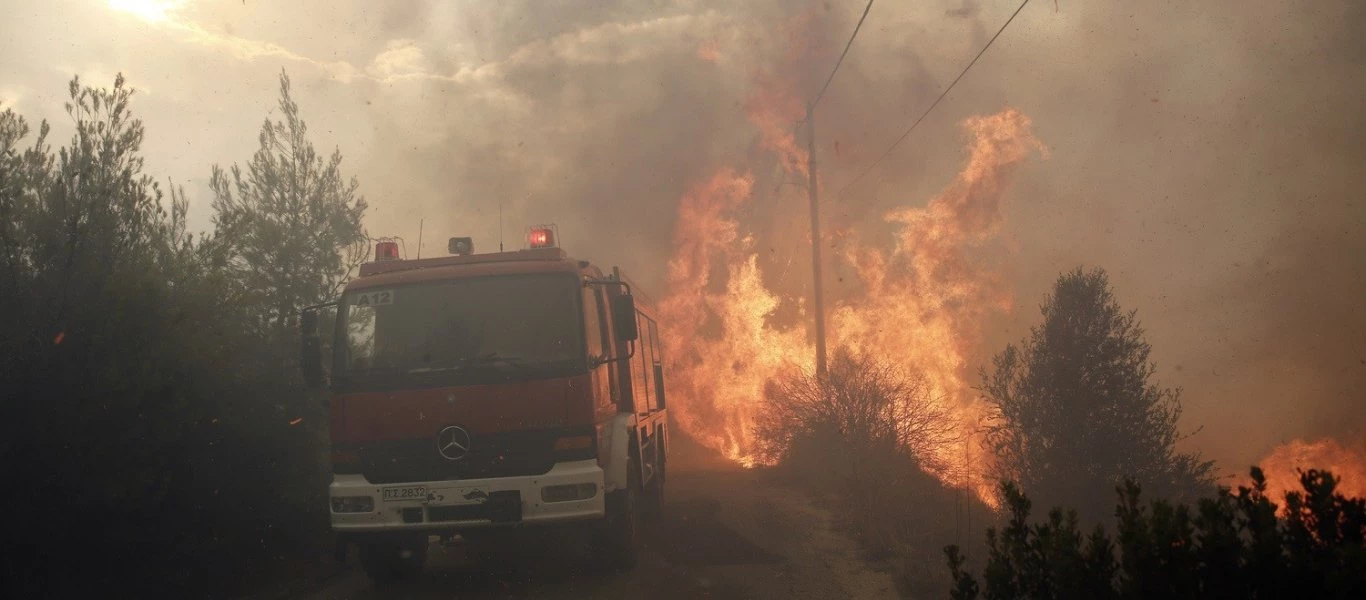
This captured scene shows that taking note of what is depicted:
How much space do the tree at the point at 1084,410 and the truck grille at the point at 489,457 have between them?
12596mm

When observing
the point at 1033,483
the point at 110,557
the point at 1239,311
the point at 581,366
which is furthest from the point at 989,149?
the point at 1239,311

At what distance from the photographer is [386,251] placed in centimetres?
1057

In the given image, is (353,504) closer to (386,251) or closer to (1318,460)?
(386,251)

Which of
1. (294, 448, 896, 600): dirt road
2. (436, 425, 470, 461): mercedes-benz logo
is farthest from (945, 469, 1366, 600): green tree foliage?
(436, 425, 470, 461): mercedes-benz logo

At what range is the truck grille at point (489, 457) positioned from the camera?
8.98m

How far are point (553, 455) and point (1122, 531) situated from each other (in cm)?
586

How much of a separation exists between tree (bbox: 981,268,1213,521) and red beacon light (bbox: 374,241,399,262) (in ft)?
42.3

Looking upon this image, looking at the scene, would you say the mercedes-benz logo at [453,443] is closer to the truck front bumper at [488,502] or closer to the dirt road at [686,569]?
the truck front bumper at [488,502]

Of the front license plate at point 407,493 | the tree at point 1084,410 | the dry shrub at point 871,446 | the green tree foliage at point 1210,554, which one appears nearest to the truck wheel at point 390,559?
the front license plate at point 407,493

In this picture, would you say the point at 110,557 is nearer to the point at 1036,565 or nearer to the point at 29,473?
the point at 29,473

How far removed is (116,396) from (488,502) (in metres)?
3.18

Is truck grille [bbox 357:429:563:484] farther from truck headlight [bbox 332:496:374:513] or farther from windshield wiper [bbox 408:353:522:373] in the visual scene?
windshield wiper [bbox 408:353:522:373]

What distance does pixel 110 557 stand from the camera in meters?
8.66

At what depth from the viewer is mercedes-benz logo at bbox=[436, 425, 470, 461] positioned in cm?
898
